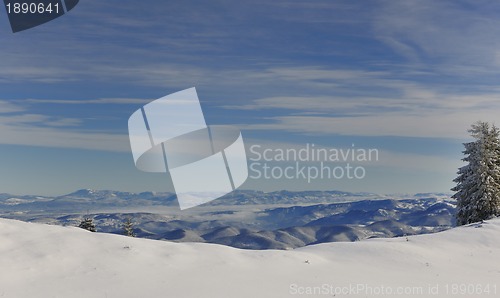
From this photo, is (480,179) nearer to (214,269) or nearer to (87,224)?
(214,269)

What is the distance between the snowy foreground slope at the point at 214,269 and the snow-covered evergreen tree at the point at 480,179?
24.3 meters

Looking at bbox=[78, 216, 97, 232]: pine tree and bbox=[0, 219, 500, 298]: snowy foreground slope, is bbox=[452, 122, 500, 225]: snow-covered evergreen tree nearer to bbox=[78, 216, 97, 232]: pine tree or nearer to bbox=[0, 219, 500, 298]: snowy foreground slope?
bbox=[0, 219, 500, 298]: snowy foreground slope

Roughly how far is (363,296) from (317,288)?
1.40 m

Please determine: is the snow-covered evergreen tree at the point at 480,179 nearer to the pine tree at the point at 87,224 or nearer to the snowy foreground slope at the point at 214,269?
the snowy foreground slope at the point at 214,269

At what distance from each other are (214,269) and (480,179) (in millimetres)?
35250

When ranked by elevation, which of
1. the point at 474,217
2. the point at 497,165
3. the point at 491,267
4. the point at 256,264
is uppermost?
the point at 256,264

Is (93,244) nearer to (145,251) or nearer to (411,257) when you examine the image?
(145,251)

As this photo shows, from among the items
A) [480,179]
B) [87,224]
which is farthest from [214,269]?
[87,224]

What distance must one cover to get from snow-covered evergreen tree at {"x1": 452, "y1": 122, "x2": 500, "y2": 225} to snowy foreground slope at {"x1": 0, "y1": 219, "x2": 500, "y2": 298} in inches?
955

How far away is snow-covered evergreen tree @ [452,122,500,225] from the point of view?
4091 centimetres

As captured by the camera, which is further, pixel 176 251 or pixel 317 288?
pixel 176 251

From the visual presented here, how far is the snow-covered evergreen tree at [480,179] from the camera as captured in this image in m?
40.9

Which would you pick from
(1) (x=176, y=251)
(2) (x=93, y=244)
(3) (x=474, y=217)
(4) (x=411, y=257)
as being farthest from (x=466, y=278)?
(3) (x=474, y=217)

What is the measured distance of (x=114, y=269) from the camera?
46.6ft
